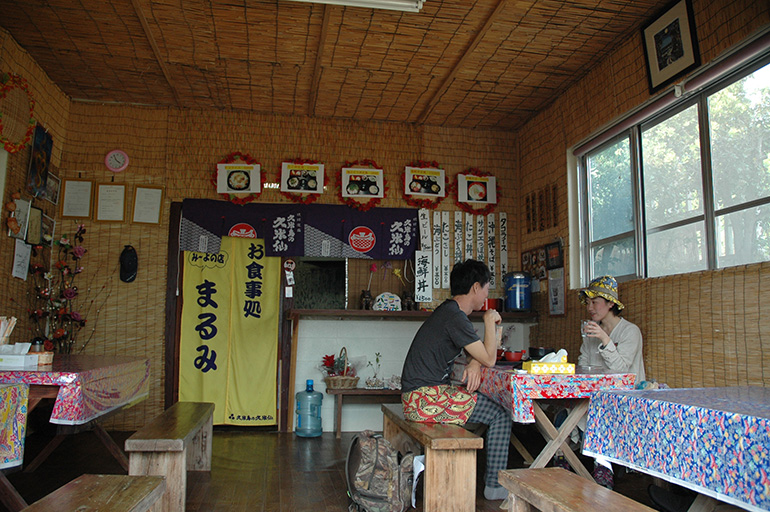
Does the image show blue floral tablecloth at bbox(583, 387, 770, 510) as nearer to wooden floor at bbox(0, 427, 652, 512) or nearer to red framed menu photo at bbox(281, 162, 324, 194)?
wooden floor at bbox(0, 427, 652, 512)

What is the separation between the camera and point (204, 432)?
4.35m

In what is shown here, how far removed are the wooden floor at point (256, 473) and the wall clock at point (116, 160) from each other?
8.71ft

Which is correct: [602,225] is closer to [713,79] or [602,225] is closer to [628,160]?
[628,160]

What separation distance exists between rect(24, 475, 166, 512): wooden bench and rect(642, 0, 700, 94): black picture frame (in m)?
3.96

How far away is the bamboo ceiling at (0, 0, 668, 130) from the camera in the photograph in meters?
4.26

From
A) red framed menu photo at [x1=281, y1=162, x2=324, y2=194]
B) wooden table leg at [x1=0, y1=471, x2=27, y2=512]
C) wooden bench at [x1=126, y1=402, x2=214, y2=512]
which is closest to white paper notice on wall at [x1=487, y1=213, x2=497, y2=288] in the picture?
red framed menu photo at [x1=281, y1=162, x2=324, y2=194]

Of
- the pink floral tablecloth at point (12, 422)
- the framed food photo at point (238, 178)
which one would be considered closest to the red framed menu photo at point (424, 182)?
the framed food photo at point (238, 178)

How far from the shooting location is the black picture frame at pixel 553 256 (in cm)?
543

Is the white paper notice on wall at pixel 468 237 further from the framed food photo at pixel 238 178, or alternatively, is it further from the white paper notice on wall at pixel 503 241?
the framed food photo at pixel 238 178

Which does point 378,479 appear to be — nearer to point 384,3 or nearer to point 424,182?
point 384,3

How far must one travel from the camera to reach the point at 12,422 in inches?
98.0

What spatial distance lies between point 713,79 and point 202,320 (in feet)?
16.1

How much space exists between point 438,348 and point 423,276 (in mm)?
2528

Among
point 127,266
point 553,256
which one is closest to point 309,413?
point 127,266
